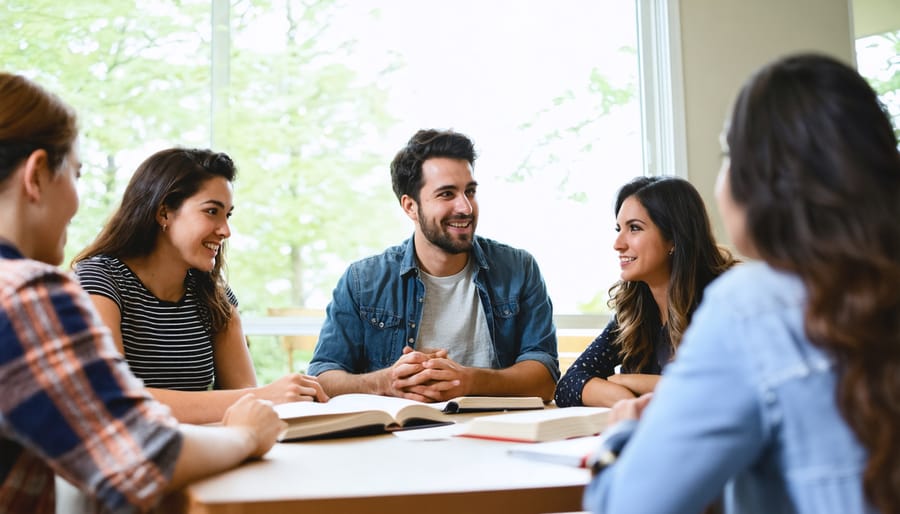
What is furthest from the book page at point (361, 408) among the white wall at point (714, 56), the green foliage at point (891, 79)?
the green foliage at point (891, 79)

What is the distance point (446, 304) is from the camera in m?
2.51

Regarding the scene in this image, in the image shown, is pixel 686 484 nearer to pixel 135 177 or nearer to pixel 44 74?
pixel 135 177

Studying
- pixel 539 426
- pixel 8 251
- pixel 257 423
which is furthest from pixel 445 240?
pixel 8 251

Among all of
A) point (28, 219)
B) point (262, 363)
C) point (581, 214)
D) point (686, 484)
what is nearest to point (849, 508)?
point (686, 484)

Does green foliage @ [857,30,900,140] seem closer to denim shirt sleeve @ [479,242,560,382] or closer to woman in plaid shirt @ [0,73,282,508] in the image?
denim shirt sleeve @ [479,242,560,382]

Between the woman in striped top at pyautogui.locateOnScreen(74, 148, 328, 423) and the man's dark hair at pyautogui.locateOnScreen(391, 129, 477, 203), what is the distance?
0.66 meters

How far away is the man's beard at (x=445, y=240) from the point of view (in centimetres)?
251

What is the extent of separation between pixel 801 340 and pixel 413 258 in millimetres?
1852

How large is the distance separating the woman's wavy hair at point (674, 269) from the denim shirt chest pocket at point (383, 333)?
2.10 feet

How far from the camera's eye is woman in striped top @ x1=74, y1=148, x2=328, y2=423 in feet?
6.43

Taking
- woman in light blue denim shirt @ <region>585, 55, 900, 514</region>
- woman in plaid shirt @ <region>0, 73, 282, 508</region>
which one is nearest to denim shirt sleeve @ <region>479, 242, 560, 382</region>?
woman in plaid shirt @ <region>0, 73, 282, 508</region>

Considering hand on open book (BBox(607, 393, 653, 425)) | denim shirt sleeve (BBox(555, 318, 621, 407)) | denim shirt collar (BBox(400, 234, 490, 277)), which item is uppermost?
denim shirt collar (BBox(400, 234, 490, 277))

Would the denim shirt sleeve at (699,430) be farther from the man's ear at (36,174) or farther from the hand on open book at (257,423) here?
the man's ear at (36,174)

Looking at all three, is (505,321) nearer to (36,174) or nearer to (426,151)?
(426,151)
